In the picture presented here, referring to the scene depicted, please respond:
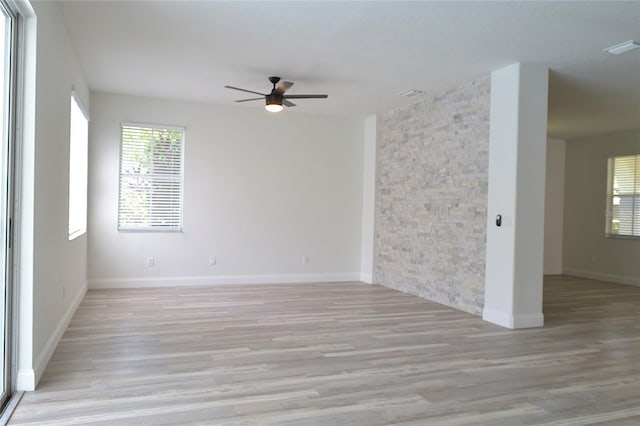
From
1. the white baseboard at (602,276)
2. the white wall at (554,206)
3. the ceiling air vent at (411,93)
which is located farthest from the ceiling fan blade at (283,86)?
the white baseboard at (602,276)

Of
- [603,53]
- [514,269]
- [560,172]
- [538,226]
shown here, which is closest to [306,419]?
[514,269]

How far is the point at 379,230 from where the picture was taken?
24.5 ft

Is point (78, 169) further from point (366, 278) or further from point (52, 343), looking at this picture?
point (366, 278)

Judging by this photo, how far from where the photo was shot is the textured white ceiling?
11.9 feet

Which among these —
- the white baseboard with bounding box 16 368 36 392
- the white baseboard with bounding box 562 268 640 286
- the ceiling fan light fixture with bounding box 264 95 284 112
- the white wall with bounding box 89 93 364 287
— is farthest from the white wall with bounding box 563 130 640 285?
the white baseboard with bounding box 16 368 36 392

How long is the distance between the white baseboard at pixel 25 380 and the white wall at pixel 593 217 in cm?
895

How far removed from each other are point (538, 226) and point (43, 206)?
4567 millimetres

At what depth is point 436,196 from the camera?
607cm

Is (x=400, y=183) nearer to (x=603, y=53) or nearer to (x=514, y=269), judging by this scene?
(x=514, y=269)

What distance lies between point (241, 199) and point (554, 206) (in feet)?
21.0

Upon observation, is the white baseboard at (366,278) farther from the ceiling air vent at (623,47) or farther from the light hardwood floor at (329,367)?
the ceiling air vent at (623,47)

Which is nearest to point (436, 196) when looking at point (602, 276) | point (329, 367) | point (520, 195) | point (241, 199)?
point (520, 195)

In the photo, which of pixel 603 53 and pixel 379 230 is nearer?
pixel 603 53

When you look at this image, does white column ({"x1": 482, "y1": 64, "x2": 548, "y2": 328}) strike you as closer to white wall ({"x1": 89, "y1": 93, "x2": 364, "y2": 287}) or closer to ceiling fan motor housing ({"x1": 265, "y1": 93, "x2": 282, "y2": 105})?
ceiling fan motor housing ({"x1": 265, "y1": 93, "x2": 282, "y2": 105})
